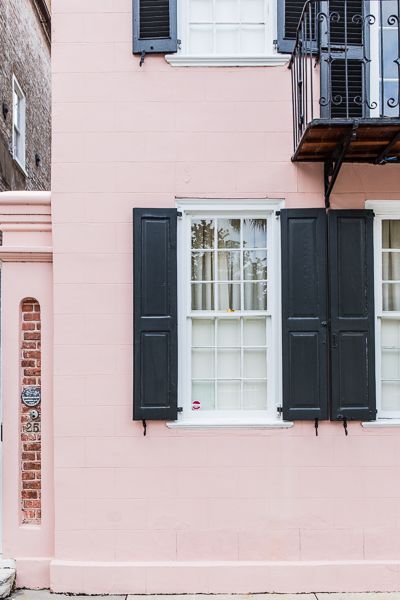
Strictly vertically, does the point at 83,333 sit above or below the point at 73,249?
below

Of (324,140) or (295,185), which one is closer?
(324,140)

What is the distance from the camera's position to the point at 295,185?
555 cm

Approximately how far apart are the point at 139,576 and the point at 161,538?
36 centimetres

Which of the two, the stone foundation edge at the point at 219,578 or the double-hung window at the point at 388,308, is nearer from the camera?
the stone foundation edge at the point at 219,578

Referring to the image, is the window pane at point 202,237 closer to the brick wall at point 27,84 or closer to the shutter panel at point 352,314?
the shutter panel at point 352,314

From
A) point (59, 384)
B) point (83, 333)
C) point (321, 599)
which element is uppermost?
point (83, 333)

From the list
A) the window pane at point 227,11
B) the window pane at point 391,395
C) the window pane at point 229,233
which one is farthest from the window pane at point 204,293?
the window pane at point 227,11

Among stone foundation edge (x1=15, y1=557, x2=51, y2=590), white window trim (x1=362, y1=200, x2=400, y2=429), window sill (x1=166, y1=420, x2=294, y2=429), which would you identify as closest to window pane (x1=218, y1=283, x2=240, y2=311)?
window sill (x1=166, y1=420, x2=294, y2=429)

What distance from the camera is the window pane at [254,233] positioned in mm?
5680

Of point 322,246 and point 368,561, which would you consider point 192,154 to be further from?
point 368,561

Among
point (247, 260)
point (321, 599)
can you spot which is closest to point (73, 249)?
point (247, 260)

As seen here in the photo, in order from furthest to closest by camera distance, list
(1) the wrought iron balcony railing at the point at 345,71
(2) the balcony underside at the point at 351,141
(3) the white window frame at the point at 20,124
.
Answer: (3) the white window frame at the point at 20,124 → (1) the wrought iron balcony railing at the point at 345,71 → (2) the balcony underside at the point at 351,141

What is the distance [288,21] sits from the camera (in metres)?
5.55

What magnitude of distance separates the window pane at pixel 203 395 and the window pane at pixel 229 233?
1.26 meters
